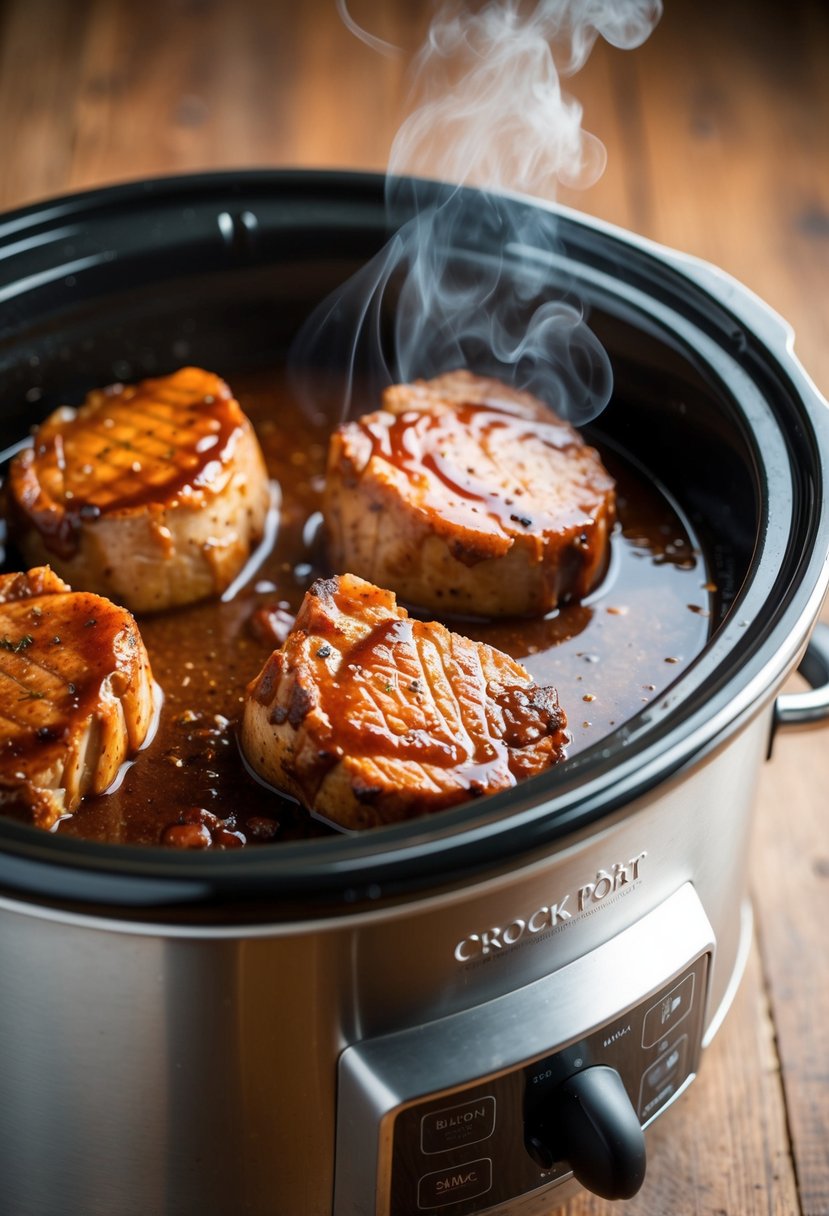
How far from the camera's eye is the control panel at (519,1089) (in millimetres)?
1445

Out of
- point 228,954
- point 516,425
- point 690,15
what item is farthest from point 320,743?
point 690,15

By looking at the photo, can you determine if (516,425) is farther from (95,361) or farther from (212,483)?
(95,361)

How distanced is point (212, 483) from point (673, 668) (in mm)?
683

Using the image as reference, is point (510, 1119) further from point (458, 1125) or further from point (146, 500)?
point (146, 500)

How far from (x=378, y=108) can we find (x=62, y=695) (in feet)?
8.67

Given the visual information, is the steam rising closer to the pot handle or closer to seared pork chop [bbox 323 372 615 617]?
seared pork chop [bbox 323 372 615 617]

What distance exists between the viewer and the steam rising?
7.25 feet

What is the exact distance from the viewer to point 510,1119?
153cm

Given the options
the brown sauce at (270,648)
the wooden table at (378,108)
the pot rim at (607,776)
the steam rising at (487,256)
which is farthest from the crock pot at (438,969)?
the wooden table at (378,108)

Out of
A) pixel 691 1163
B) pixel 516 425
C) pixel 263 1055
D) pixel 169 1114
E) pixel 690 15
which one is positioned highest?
pixel 690 15

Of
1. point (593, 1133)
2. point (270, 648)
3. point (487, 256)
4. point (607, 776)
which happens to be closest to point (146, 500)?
point (270, 648)

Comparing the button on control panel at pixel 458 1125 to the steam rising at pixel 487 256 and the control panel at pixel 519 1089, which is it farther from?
the steam rising at pixel 487 256

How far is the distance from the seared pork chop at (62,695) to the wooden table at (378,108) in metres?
2.05

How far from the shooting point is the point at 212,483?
194cm
